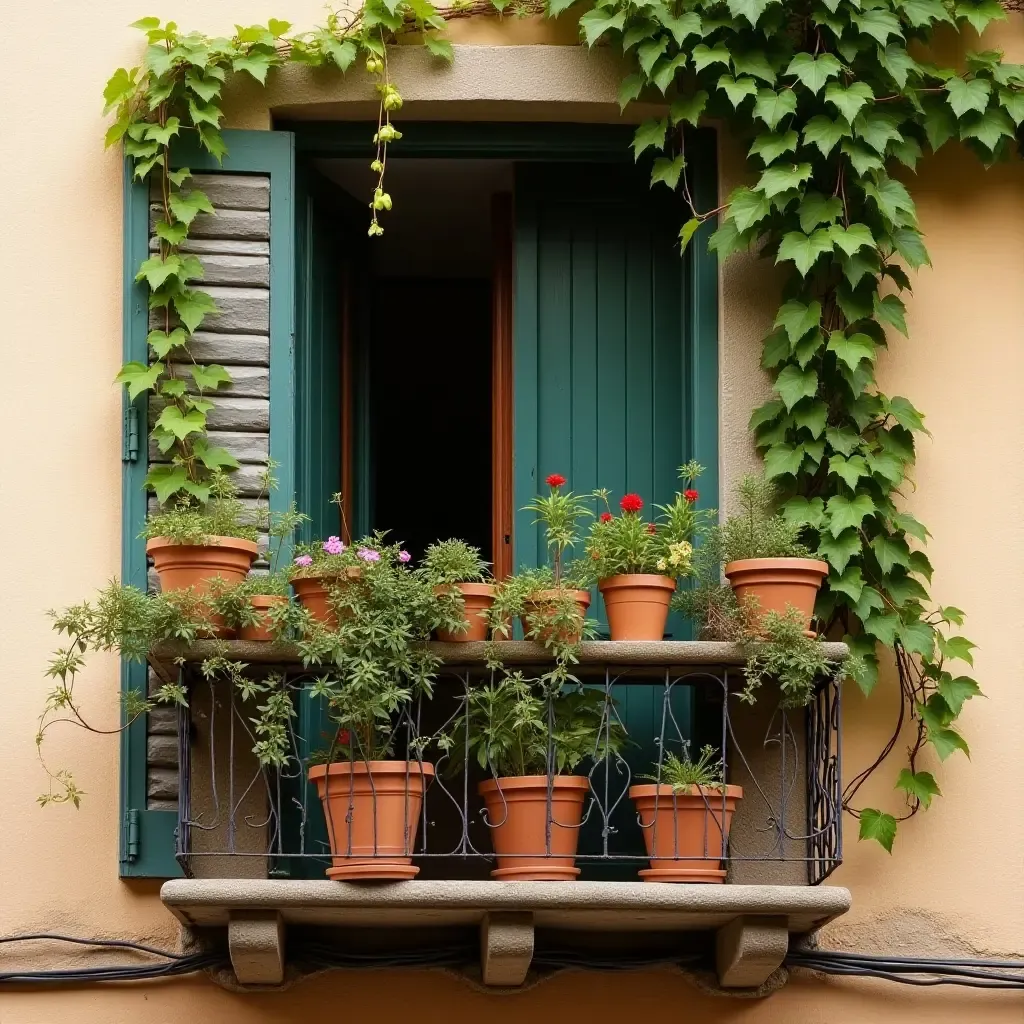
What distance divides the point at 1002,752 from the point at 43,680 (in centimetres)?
275

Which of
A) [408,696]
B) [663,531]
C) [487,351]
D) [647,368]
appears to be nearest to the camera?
[408,696]

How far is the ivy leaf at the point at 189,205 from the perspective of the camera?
621cm

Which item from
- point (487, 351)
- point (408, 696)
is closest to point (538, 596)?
point (408, 696)

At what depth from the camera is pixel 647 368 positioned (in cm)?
664

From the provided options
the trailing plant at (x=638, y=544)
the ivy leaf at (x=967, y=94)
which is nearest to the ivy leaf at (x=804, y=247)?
the ivy leaf at (x=967, y=94)

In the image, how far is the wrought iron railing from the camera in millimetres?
5672

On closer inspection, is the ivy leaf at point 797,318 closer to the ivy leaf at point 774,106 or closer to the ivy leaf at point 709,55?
the ivy leaf at point 774,106

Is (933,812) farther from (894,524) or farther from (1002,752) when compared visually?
(894,524)

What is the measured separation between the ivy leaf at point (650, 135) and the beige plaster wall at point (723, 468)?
0.63 ft

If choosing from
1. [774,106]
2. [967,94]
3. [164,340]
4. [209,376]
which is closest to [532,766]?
[209,376]

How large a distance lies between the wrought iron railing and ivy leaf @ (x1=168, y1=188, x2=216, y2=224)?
1.35m

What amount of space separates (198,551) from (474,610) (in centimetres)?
76

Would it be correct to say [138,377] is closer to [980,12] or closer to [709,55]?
[709,55]

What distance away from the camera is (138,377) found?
240 inches
